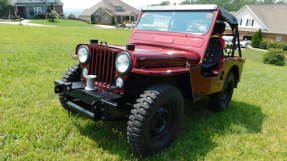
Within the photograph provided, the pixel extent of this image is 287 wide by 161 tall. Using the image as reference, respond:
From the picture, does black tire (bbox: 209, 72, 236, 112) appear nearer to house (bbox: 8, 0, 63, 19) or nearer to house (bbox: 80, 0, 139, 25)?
house (bbox: 8, 0, 63, 19)

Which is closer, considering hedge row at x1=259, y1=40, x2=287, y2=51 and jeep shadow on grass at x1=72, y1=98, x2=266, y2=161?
jeep shadow on grass at x1=72, y1=98, x2=266, y2=161

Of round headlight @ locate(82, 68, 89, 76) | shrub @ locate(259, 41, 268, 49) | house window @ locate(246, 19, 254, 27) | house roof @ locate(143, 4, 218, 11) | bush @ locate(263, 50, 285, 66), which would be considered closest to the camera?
round headlight @ locate(82, 68, 89, 76)

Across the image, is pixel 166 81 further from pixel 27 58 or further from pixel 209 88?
pixel 27 58

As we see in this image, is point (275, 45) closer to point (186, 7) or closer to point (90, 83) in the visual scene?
point (186, 7)

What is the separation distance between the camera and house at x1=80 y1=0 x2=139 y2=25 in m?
53.7

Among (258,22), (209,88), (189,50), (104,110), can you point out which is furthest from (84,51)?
(258,22)

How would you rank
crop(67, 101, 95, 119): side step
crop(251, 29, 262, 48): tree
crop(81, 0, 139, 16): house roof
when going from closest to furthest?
1. crop(67, 101, 95, 119): side step
2. crop(251, 29, 262, 48): tree
3. crop(81, 0, 139, 16): house roof

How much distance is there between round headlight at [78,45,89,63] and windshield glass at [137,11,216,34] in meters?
1.56

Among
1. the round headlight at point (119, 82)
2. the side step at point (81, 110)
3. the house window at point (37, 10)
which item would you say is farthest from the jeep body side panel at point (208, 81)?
the house window at point (37, 10)

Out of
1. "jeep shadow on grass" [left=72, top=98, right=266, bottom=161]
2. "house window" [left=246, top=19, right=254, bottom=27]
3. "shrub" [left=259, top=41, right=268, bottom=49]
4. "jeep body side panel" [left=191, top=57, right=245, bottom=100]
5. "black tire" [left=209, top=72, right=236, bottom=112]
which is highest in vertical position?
"house window" [left=246, top=19, right=254, bottom=27]

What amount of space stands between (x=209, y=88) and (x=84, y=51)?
84.0 inches

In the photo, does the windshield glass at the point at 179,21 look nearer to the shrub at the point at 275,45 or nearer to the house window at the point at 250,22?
the shrub at the point at 275,45

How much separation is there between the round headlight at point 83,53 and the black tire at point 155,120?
1002 mm

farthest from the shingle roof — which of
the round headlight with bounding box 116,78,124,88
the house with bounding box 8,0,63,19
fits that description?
the round headlight with bounding box 116,78,124,88
